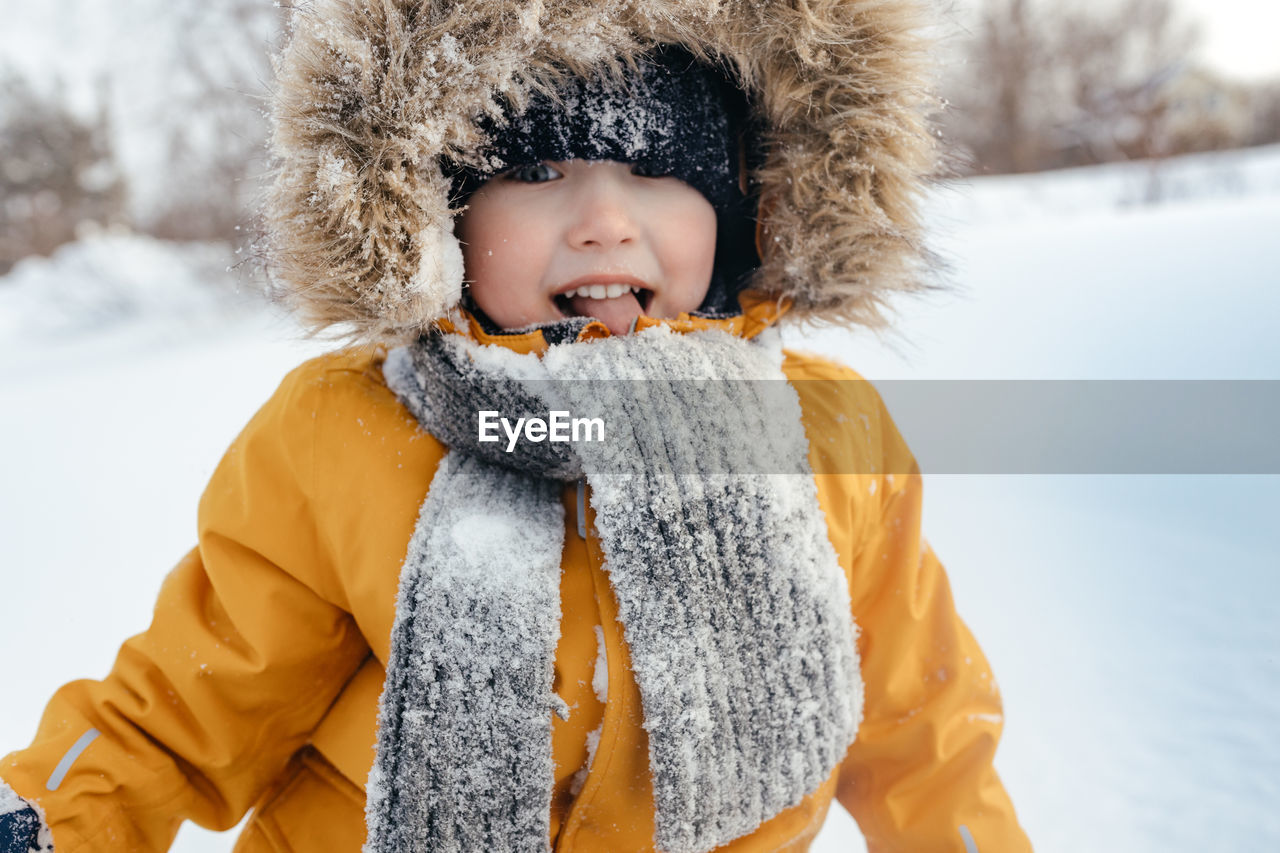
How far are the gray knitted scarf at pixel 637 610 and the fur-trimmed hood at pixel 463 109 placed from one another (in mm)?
133

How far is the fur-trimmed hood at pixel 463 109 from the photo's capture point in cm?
83

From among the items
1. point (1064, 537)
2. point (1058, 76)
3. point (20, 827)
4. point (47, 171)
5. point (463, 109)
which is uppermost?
point (47, 171)

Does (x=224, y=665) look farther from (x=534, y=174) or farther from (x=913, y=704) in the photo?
(x=913, y=704)

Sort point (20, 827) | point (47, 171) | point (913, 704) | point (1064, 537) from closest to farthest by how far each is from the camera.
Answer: point (20, 827)
point (913, 704)
point (1064, 537)
point (47, 171)

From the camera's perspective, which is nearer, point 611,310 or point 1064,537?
point 611,310

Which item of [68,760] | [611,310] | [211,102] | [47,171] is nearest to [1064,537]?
[611,310]

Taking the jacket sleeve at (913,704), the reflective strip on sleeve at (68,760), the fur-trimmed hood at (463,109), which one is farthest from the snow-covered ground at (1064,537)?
the reflective strip on sleeve at (68,760)

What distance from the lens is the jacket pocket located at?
94 centimetres

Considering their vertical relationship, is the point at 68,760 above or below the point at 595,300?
below

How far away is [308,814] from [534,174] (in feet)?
2.64

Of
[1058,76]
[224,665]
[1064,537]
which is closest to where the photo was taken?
[224,665]

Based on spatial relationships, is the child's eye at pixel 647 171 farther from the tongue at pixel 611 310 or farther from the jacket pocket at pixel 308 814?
the jacket pocket at pixel 308 814

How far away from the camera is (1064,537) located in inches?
69.0

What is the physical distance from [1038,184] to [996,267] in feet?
18.0
